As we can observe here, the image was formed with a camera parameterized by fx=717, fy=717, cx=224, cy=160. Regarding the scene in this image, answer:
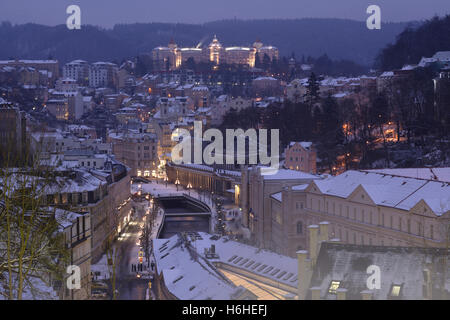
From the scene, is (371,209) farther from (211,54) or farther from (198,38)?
(198,38)

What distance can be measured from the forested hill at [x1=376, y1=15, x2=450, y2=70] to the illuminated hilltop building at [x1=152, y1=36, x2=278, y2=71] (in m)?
27.1

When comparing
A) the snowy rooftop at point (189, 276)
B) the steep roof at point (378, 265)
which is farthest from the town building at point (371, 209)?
the steep roof at point (378, 265)

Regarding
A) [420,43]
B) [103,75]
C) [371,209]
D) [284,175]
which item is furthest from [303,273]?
[103,75]

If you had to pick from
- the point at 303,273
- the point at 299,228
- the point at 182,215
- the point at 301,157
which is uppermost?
the point at 303,273

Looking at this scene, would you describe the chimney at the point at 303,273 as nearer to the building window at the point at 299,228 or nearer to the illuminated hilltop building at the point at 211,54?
the building window at the point at 299,228

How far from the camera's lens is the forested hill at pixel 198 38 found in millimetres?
33031

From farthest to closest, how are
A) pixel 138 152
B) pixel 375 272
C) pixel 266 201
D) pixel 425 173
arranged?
pixel 138 152, pixel 266 201, pixel 425 173, pixel 375 272

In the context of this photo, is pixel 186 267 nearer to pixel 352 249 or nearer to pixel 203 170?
pixel 352 249

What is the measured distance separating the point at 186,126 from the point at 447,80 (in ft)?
57.4

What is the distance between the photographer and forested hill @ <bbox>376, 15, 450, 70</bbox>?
28.8 metres

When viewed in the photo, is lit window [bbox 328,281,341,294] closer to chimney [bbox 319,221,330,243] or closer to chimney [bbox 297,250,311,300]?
chimney [bbox 297,250,311,300]

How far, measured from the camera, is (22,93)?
137ft

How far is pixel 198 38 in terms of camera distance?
227ft

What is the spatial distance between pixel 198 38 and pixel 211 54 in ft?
31.6
